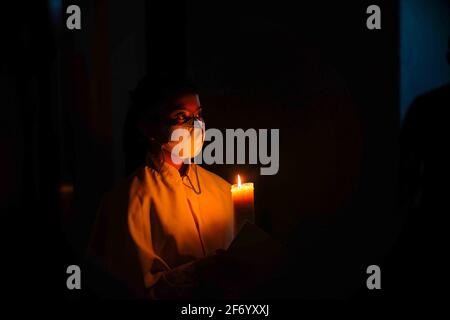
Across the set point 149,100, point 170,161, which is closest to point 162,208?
point 170,161

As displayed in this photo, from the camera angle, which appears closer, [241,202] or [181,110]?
[241,202]

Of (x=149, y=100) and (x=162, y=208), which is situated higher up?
(x=149, y=100)

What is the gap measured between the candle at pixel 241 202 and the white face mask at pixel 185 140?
14 centimetres

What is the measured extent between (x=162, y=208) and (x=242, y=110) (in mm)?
231

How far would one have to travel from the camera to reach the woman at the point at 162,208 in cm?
120

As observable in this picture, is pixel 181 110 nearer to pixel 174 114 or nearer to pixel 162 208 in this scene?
pixel 174 114

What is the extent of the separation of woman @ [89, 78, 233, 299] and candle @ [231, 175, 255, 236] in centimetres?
10

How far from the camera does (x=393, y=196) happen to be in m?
1.26

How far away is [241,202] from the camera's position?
1137 millimetres

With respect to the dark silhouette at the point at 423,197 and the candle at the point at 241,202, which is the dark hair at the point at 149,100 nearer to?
the candle at the point at 241,202

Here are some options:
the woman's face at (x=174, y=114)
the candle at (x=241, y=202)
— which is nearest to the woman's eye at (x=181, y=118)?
the woman's face at (x=174, y=114)

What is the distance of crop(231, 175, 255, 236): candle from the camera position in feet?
3.72

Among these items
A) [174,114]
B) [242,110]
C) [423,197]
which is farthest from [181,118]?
[423,197]

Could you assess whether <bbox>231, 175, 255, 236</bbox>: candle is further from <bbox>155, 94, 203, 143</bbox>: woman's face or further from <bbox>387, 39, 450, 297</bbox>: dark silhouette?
<bbox>387, 39, 450, 297</bbox>: dark silhouette
